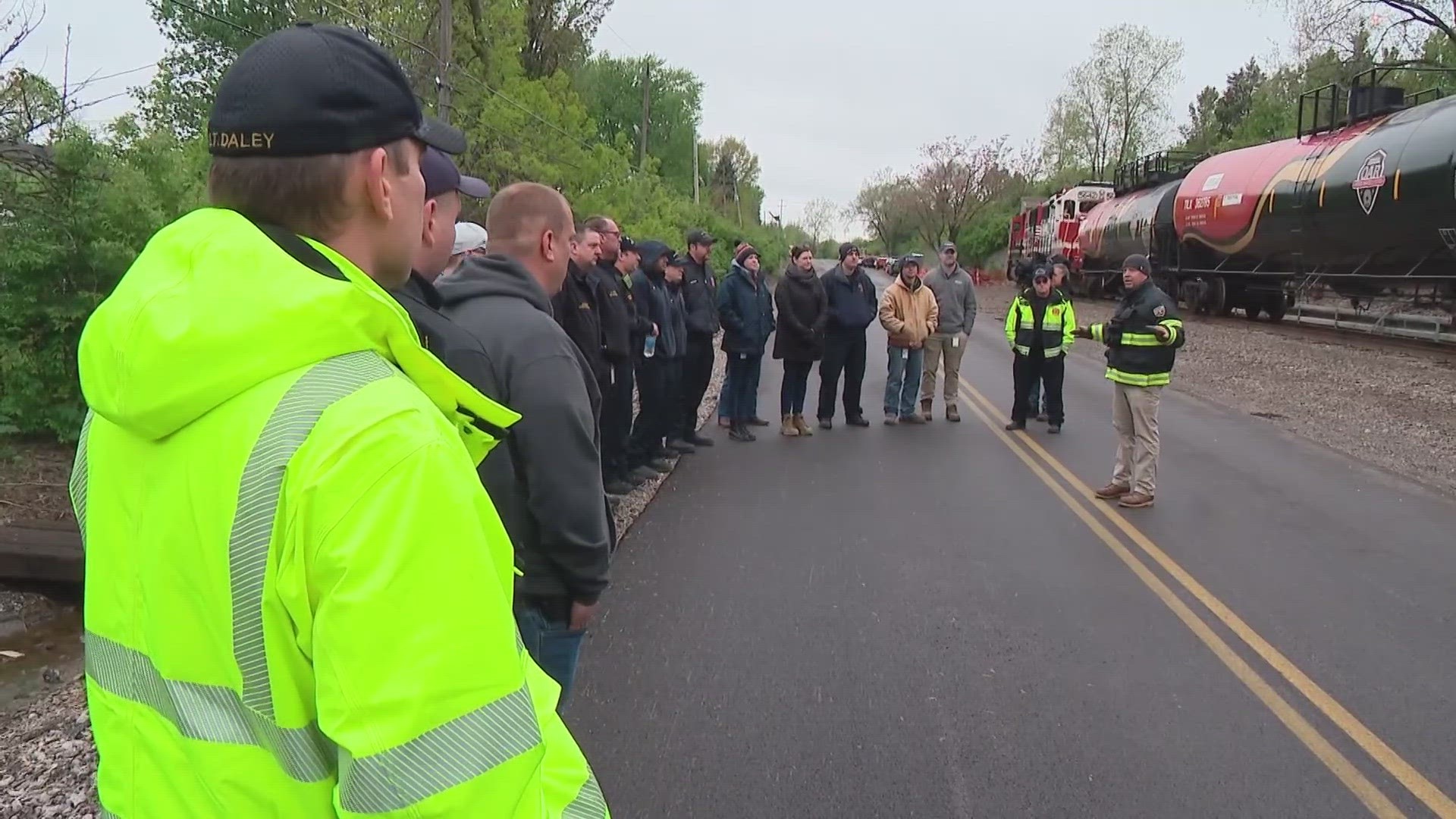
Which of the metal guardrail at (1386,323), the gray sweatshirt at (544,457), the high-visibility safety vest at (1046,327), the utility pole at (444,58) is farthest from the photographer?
the metal guardrail at (1386,323)

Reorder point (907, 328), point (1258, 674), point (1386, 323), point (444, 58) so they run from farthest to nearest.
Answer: point (1386, 323) → point (444, 58) → point (907, 328) → point (1258, 674)

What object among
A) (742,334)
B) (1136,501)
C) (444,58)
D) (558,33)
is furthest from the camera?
(558,33)

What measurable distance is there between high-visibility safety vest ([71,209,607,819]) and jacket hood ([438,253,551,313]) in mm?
1654

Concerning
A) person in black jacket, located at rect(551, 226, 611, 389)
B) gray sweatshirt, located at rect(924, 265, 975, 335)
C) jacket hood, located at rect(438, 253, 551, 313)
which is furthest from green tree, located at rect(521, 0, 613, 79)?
jacket hood, located at rect(438, 253, 551, 313)

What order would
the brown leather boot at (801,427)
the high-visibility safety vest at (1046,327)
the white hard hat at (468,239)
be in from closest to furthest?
the white hard hat at (468,239), the brown leather boot at (801,427), the high-visibility safety vest at (1046,327)

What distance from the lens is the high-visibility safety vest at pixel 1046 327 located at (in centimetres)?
1091

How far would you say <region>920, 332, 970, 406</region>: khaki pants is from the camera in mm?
11867

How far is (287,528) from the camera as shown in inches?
41.3

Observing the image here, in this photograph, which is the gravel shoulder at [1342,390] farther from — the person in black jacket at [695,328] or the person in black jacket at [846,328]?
the person in black jacket at [695,328]

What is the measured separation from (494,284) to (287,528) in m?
1.89

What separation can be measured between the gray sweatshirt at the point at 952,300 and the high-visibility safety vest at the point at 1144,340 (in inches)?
164

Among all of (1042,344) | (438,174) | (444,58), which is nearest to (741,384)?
(1042,344)

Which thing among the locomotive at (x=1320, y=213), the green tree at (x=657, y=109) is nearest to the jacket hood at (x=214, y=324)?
the locomotive at (x=1320, y=213)

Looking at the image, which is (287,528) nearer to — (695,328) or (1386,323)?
(695,328)
